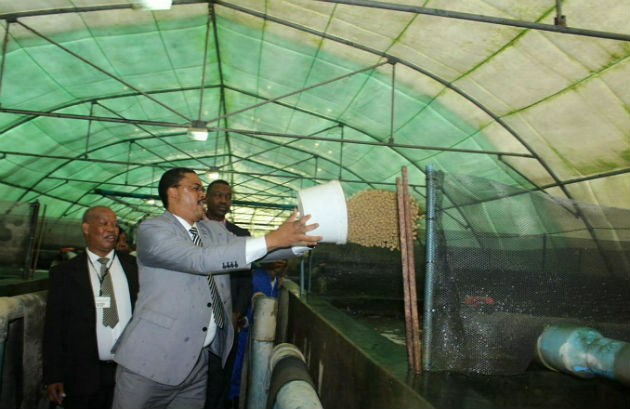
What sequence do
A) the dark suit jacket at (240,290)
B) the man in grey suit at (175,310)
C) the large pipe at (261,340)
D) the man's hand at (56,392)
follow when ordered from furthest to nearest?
the large pipe at (261,340), the dark suit jacket at (240,290), the man's hand at (56,392), the man in grey suit at (175,310)

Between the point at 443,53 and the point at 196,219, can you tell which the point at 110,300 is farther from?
the point at 443,53

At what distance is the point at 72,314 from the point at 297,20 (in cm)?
441

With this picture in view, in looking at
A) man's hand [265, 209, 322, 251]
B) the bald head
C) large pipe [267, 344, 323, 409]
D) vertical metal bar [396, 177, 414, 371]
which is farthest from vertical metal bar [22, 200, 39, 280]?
vertical metal bar [396, 177, 414, 371]

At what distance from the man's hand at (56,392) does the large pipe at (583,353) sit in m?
2.52

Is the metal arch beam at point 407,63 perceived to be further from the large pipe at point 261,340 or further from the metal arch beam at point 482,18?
the large pipe at point 261,340

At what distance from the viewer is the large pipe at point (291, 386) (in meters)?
1.83

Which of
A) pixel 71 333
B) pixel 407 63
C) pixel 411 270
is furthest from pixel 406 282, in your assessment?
pixel 407 63

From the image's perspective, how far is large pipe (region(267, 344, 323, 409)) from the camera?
1.83 m

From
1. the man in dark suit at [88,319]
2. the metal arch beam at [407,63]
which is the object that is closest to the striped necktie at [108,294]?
the man in dark suit at [88,319]

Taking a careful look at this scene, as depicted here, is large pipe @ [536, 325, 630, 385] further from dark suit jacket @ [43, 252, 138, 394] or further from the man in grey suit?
dark suit jacket @ [43, 252, 138, 394]

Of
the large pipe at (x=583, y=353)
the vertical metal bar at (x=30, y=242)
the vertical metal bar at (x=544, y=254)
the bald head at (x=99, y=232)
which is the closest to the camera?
the large pipe at (x=583, y=353)

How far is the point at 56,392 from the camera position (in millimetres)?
2311

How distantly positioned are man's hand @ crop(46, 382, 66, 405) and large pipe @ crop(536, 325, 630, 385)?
252 centimetres

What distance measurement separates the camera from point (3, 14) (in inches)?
196
